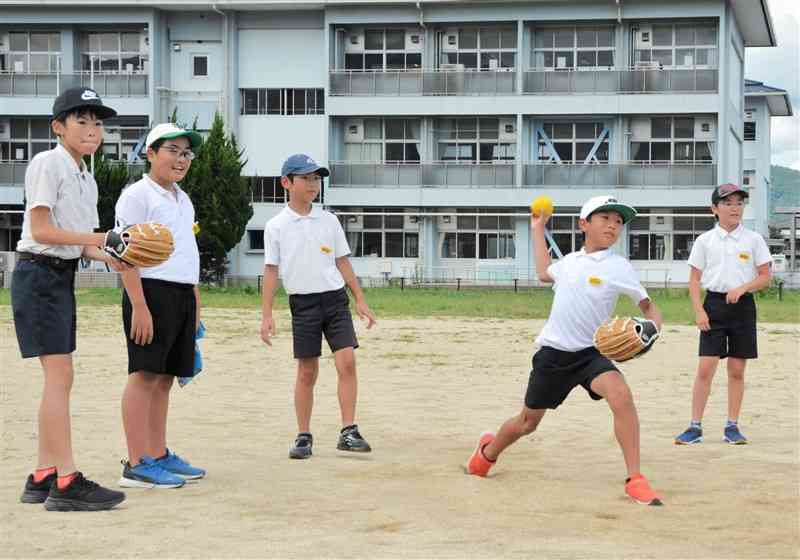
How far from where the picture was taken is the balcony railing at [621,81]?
4456 cm

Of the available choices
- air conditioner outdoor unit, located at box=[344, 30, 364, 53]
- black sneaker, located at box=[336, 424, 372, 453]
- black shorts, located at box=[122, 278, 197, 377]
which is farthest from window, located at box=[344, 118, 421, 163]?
black shorts, located at box=[122, 278, 197, 377]

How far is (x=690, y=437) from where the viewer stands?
28.6 ft

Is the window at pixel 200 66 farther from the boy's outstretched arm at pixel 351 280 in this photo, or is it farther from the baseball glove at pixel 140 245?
the baseball glove at pixel 140 245

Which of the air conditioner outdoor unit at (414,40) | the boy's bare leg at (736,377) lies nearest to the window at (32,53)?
the air conditioner outdoor unit at (414,40)

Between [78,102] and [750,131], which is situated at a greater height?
[750,131]

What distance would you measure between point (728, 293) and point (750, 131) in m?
59.4

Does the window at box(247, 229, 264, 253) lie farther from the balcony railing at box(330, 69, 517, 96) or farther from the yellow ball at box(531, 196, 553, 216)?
the yellow ball at box(531, 196, 553, 216)

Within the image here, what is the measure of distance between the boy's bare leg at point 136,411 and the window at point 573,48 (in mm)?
40121

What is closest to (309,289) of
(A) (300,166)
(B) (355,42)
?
(A) (300,166)

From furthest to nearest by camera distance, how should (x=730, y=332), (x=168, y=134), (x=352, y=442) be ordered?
(x=730, y=332) → (x=352, y=442) → (x=168, y=134)

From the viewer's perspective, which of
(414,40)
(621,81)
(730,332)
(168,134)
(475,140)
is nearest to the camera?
(168,134)

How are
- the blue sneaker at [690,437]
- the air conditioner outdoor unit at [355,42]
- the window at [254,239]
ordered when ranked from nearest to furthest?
the blue sneaker at [690,437], the air conditioner outdoor unit at [355,42], the window at [254,239]

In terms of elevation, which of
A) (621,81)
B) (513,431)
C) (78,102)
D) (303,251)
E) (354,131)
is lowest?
(513,431)

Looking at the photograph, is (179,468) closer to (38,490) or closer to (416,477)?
(38,490)
